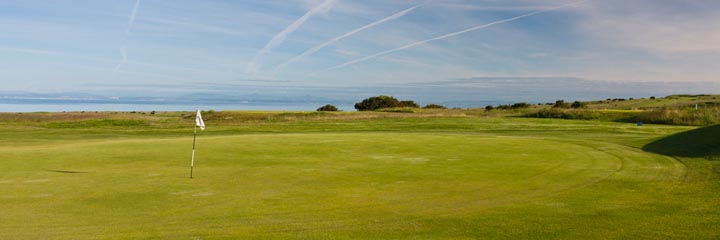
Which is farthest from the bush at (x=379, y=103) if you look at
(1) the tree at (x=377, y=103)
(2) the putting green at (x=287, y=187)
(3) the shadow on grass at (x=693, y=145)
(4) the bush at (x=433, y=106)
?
(2) the putting green at (x=287, y=187)

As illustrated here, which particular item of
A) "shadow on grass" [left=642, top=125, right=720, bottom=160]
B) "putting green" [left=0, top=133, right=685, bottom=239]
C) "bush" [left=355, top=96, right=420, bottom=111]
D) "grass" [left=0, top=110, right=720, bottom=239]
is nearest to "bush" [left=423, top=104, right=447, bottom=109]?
"bush" [left=355, top=96, right=420, bottom=111]

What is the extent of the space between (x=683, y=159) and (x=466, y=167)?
24.4ft

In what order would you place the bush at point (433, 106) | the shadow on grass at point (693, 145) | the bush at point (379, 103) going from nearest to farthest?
the shadow on grass at point (693, 145) < the bush at point (433, 106) < the bush at point (379, 103)

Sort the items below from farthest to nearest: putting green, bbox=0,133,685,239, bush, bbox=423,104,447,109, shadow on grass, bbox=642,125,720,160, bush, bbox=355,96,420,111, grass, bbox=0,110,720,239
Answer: bush, bbox=355,96,420,111, bush, bbox=423,104,447,109, shadow on grass, bbox=642,125,720,160, putting green, bbox=0,133,685,239, grass, bbox=0,110,720,239

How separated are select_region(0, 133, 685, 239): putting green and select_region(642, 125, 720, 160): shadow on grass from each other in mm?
1208

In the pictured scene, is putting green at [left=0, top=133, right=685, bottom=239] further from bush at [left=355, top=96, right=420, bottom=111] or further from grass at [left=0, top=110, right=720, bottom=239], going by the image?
bush at [left=355, top=96, right=420, bottom=111]

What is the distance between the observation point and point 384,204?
9438mm

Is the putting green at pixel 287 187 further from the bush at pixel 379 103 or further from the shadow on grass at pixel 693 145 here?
the bush at pixel 379 103

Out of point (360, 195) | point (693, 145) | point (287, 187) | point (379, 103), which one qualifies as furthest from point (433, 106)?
point (360, 195)

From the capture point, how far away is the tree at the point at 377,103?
Answer: 109812mm

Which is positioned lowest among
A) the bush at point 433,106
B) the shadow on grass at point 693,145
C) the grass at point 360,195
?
the grass at point 360,195

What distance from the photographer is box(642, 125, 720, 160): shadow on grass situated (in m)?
16.7

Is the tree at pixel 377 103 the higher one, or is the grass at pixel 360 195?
the tree at pixel 377 103

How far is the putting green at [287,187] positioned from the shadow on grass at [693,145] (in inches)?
47.6
